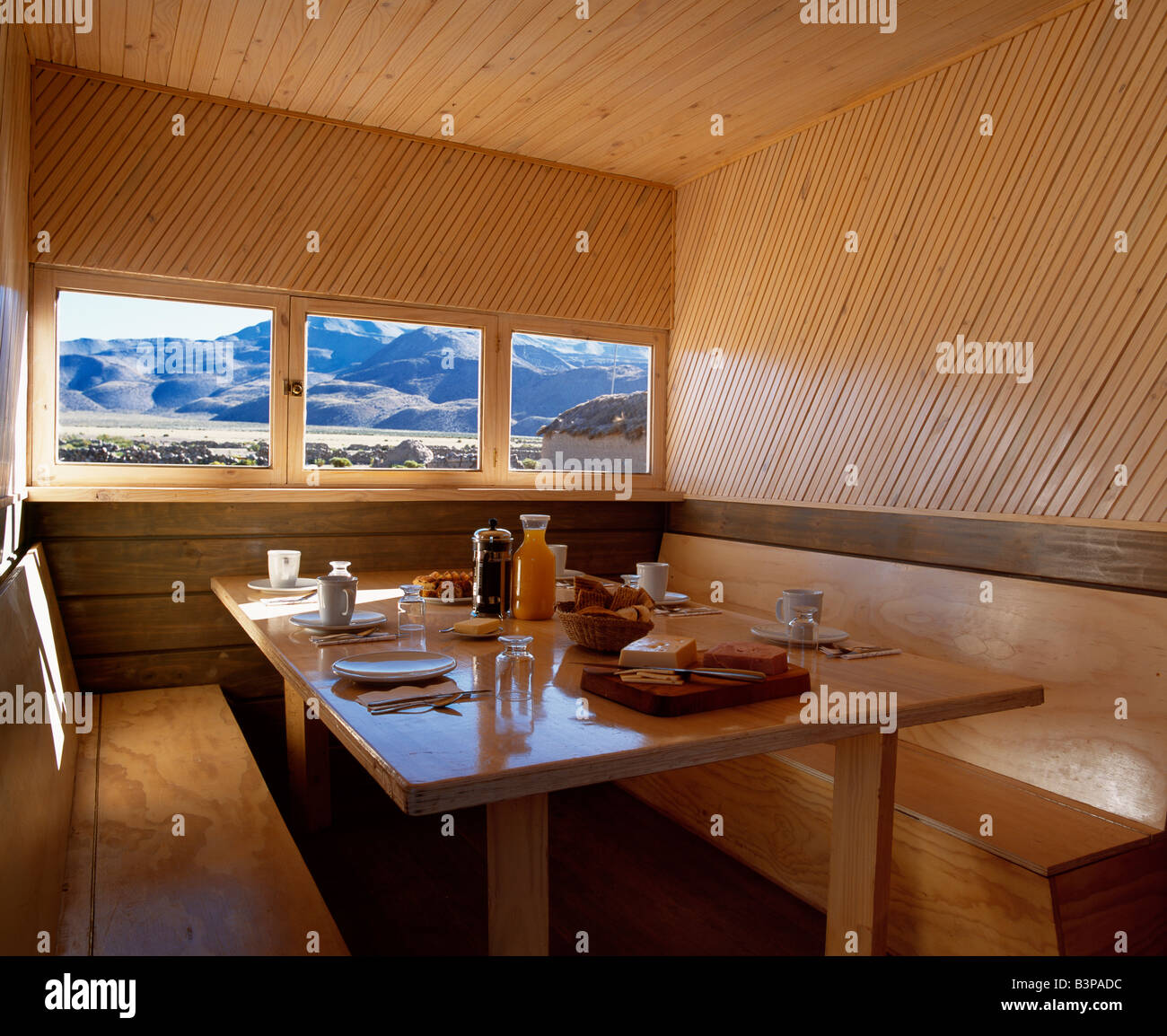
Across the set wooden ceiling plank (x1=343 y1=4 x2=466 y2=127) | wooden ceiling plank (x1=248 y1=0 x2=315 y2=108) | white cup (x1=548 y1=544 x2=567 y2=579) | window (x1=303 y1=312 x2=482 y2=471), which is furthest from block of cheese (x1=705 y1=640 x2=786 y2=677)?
window (x1=303 y1=312 x2=482 y2=471)

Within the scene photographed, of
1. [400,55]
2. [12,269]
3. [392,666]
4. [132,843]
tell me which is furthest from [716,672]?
[400,55]

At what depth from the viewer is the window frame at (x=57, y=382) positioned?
3.34m

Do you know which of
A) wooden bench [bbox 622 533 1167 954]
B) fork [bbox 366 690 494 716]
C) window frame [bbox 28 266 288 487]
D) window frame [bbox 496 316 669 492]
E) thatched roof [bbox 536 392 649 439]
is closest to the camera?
fork [bbox 366 690 494 716]

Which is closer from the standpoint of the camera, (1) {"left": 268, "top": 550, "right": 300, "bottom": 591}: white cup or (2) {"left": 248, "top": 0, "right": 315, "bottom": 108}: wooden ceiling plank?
(1) {"left": 268, "top": 550, "right": 300, "bottom": 591}: white cup

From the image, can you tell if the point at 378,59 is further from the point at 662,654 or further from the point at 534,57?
the point at 662,654

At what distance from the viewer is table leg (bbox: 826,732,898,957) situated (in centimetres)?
181

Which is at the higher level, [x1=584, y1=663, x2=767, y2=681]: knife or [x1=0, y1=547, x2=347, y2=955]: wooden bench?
[x1=584, y1=663, x2=767, y2=681]: knife

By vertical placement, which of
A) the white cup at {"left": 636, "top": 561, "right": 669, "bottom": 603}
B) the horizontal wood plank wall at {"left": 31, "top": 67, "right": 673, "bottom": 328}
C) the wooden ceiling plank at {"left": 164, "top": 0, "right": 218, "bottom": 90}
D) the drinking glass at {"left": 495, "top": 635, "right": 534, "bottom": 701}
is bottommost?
the drinking glass at {"left": 495, "top": 635, "right": 534, "bottom": 701}

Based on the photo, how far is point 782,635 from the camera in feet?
6.73

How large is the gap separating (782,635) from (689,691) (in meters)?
0.66

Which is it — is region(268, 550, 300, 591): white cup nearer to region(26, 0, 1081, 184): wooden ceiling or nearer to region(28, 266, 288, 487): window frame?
region(28, 266, 288, 487): window frame

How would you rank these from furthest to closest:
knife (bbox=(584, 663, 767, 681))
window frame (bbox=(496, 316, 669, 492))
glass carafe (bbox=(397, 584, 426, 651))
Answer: window frame (bbox=(496, 316, 669, 492))
glass carafe (bbox=(397, 584, 426, 651))
knife (bbox=(584, 663, 767, 681))

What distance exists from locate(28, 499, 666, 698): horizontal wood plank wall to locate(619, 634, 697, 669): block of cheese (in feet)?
5.95
